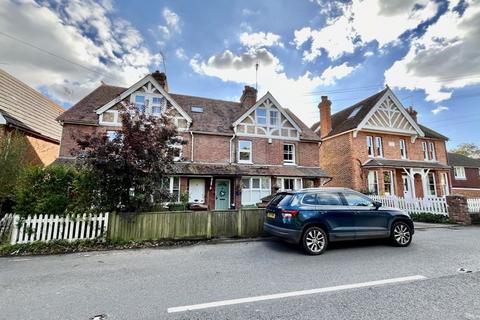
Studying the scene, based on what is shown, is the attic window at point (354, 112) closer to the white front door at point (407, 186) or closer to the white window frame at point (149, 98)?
the white front door at point (407, 186)

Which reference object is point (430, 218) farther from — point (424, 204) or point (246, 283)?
point (246, 283)

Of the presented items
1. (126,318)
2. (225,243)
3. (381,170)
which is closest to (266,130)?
(381,170)

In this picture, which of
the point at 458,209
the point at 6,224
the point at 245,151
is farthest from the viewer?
the point at 245,151

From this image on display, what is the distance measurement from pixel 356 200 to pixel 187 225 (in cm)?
588

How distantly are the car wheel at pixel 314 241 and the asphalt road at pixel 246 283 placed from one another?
0.23 metres

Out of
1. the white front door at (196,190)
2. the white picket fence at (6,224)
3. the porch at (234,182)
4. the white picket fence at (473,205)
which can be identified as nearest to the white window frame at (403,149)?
the white picket fence at (473,205)

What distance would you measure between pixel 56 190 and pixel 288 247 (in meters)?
8.02

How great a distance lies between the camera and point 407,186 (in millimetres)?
19734

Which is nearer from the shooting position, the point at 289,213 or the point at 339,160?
the point at 289,213

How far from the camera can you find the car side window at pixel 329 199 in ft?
22.9

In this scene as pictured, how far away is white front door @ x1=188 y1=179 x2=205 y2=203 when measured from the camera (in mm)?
15054

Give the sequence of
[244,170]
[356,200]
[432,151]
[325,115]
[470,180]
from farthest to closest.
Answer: [470,180] → [325,115] → [432,151] → [244,170] → [356,200]

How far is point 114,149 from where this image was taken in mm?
8016

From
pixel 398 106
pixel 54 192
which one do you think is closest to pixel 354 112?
pixel 398 106
